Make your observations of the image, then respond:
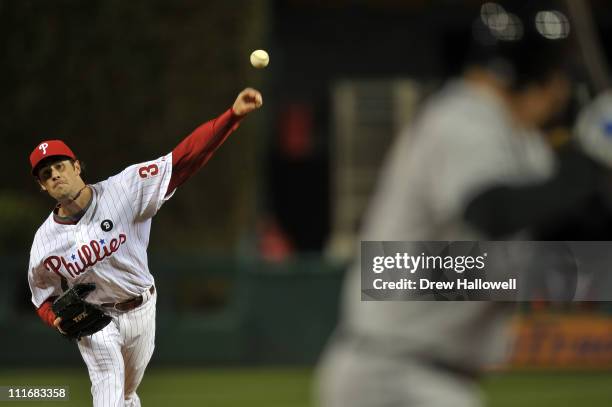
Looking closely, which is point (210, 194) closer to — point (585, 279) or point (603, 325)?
point (603, 325)

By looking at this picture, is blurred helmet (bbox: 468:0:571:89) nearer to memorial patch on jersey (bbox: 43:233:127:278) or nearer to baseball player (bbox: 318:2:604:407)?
baseball player (bbox: 318:2:604:407)

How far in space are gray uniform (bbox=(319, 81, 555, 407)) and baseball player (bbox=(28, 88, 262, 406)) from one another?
1.40 metres

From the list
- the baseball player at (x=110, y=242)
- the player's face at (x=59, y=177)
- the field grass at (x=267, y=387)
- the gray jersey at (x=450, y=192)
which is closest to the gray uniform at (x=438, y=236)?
the gray jersey at (x=450, y=192)

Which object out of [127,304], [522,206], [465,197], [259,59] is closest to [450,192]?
[465,197]

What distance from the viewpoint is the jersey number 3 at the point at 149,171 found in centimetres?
397

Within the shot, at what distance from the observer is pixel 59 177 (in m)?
3.71

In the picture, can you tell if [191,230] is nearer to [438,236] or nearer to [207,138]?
[207,138]

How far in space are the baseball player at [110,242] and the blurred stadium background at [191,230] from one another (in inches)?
42.4

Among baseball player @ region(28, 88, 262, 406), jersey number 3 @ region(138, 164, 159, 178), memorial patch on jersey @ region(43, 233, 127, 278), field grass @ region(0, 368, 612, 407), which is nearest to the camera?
baseball player @ region(28, 88, 262, 406)

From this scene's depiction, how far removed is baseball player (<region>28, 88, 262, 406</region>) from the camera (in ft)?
12.3

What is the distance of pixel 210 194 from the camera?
10234 mm

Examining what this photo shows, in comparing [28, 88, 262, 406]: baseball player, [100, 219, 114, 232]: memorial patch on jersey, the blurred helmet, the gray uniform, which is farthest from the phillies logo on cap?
the blurred helmet
